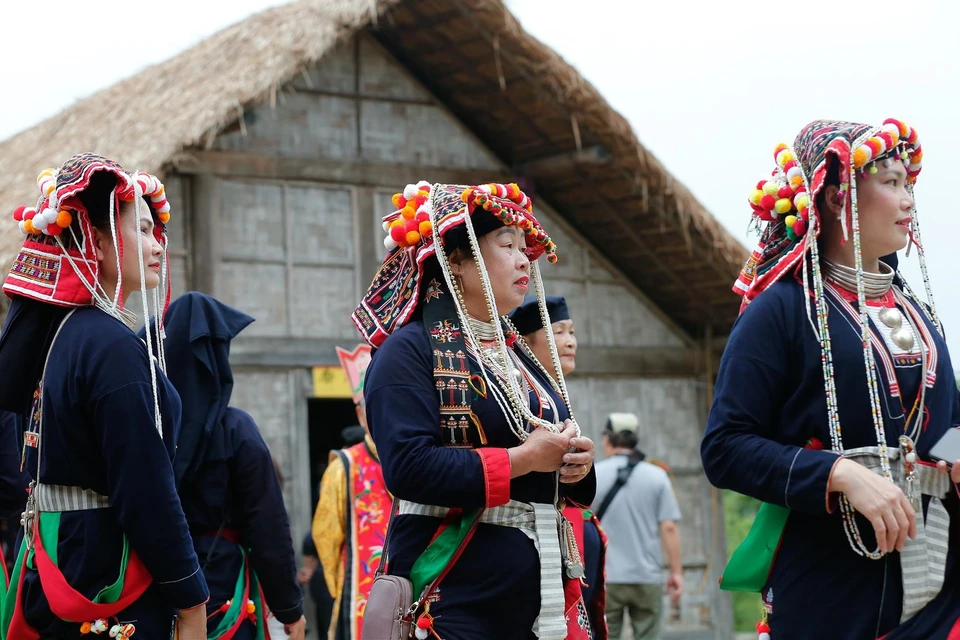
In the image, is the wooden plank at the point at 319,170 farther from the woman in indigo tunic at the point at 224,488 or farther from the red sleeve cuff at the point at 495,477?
the red sleeve cuff at the point at 495,477

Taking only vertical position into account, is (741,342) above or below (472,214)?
below

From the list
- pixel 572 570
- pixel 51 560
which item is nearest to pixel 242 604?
pixel 51 560

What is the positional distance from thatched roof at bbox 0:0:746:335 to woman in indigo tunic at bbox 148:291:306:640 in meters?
3.74

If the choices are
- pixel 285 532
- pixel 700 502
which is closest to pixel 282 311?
pixel 700 502

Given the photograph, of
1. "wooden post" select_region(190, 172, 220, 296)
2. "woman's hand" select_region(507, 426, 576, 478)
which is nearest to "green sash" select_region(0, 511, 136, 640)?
"woman's hand" select_region(507, 426, 576, 478)

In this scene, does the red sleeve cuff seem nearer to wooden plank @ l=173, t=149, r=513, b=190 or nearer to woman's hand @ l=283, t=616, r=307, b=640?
woman's hand @ l=283, t=616, r=307, b=640

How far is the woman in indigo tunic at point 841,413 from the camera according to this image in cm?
298

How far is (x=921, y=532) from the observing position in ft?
9.93

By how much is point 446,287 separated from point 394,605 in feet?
2.78

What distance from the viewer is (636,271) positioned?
1091 cm

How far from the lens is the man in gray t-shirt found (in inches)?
308

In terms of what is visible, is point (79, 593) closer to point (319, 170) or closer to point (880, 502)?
point (880, 502)

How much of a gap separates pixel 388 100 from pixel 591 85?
160 cm

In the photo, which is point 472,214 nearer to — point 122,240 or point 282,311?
point 122,240
